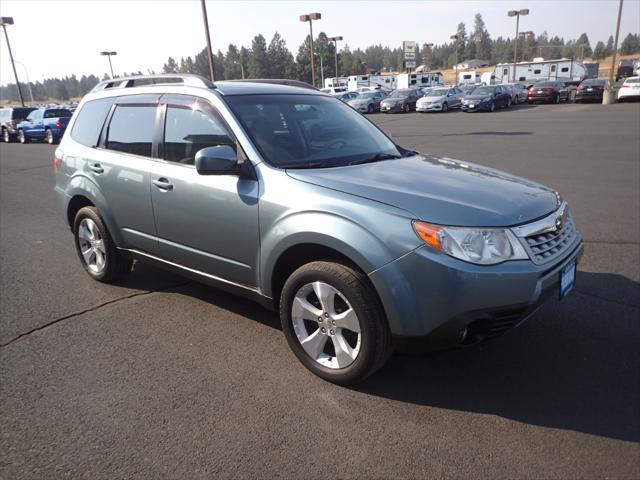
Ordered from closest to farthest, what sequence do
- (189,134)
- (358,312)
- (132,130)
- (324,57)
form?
(358,312)
(189,134)
(132,130)
(324,57)

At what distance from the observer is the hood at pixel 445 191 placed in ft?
9.04

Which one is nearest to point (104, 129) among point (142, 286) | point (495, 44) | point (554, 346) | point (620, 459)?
point (142, 286)

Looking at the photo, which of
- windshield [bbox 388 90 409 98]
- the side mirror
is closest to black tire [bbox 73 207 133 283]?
the side mirror

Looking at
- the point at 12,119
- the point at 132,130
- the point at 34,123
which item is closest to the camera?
the point at 132,130

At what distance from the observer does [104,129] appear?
4688 mm

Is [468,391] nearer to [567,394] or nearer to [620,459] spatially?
[567,394]

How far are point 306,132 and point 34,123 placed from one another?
2545cm

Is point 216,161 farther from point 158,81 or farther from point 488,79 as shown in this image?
point 488,79

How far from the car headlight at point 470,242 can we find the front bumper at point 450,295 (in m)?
0.04

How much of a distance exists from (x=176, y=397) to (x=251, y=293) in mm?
853

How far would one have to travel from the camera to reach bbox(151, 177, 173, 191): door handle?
384 centimetres

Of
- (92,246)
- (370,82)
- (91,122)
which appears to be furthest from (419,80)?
(92,246)

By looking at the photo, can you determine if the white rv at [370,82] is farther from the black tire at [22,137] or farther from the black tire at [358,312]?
the black tire at [358,312]

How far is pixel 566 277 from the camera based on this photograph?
10.0 feet
